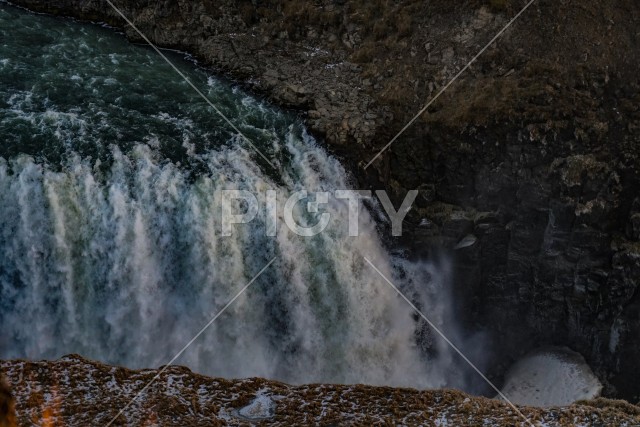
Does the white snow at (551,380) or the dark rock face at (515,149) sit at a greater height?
the dark rock face at (515,149)

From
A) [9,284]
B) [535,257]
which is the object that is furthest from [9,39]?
[535,257]

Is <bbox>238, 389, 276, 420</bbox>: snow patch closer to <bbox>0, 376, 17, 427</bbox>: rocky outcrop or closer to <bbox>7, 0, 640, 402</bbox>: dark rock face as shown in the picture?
<bbox>0, 376, 17, 427</bbox>: rocky outcrop

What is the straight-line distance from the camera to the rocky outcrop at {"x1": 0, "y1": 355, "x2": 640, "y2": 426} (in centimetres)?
1155

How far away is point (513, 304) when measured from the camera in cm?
2042

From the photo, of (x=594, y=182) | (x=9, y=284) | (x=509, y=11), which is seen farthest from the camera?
(x=509, y=11)

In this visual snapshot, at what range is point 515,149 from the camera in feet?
65.9

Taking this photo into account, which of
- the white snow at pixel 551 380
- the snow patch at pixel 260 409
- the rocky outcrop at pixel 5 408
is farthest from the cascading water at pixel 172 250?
the rocky outcrop at pixel 5 408

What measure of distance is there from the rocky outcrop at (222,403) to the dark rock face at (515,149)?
7255mm

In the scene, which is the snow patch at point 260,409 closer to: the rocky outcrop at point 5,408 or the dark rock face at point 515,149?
the rocky outcrop at point 5,408

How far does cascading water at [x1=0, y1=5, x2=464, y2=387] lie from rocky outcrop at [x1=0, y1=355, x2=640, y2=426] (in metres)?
5.17

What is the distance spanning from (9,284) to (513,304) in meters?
10.9

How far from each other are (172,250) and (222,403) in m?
6.58

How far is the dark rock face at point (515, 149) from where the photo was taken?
1952cm

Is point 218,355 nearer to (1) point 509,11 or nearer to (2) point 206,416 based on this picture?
(2) point 206,416
